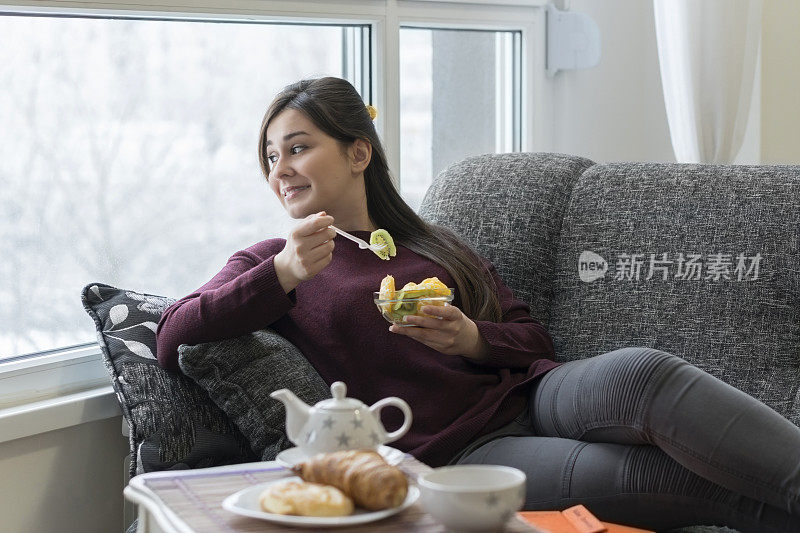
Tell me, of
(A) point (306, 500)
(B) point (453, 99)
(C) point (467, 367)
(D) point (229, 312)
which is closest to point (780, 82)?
(B) point (453, 99)

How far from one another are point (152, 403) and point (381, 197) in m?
0.65

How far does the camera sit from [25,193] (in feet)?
6.40

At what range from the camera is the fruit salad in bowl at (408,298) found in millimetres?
1593

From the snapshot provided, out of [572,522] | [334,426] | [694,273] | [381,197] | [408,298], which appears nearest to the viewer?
[334,426]

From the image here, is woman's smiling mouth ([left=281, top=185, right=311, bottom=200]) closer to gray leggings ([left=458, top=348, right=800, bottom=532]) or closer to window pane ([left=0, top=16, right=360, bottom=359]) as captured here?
window pane ([left=0, top=16, right=360, bottom=359])

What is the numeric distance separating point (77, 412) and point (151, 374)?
0.85 ft

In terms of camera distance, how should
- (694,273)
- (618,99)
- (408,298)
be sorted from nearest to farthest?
(408,298) < (694,273) < (618,99)

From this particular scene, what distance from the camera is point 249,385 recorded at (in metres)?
1.69

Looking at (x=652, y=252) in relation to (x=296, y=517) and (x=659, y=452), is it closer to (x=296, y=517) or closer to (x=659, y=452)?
(x=659, y=452)

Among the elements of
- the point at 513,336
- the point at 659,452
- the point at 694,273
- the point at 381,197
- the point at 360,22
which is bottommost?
the point at 659,452

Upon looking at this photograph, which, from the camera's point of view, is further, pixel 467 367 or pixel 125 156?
pixel 125 156

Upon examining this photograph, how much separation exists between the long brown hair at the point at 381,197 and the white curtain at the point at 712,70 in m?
1.01

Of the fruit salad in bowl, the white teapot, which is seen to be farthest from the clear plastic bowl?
the white teapot

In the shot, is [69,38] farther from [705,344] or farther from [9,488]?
[705,344]
